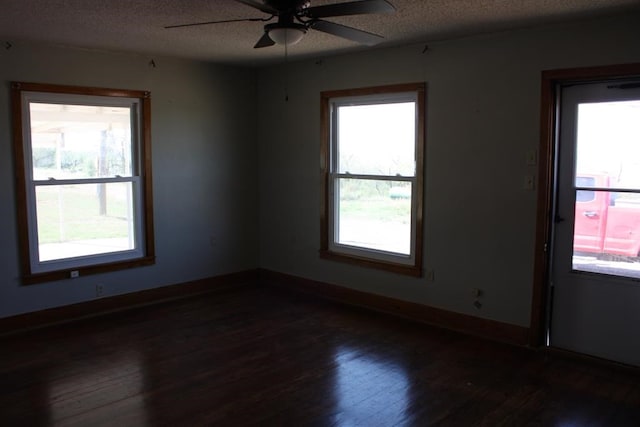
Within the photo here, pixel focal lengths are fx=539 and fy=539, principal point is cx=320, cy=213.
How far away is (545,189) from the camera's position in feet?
13.1

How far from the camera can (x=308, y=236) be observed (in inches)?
229

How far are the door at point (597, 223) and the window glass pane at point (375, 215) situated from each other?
138 centimetres

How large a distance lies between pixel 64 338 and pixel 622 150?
4472 millimetres

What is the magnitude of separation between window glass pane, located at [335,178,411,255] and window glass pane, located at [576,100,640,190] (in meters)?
1.54

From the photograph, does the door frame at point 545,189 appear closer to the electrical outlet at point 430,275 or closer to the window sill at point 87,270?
the electrical outlet at point 430,275

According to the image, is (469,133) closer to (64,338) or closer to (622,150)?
(622,150)

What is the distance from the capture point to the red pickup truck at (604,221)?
3732mm

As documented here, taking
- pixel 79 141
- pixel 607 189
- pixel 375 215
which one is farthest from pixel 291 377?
pixel 79 141

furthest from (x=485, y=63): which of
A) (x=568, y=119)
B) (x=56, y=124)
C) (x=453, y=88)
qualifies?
(x=56, y=124)

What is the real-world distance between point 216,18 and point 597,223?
3065 millimetres

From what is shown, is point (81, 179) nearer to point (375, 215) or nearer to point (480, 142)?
point (375, 215)

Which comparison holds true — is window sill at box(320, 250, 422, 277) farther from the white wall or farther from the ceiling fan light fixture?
the ceiling fan light fixture

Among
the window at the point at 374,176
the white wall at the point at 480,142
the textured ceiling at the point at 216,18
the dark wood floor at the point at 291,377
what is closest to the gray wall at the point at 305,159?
the white wall at the point at 480,142

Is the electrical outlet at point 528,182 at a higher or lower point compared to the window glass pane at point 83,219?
higher
